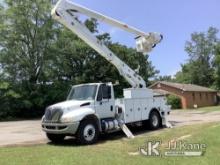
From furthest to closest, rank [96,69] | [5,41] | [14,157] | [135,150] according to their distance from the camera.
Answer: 1. [96,69]
2. [5,41]
3. [135,150]
4. [14,157]

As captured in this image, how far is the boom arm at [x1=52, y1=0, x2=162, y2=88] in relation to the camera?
52.6 feet

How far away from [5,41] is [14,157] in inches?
1219

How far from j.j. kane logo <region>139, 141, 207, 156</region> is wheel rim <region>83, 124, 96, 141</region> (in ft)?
8.86

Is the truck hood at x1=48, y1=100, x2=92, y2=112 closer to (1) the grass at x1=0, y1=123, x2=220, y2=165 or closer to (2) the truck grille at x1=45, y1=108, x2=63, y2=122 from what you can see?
(2) the truck grille at x1=45, y1=108, x2=63, y2=122

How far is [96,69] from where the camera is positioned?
147 feet

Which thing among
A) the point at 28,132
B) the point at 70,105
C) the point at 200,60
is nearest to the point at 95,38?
the point at 70,105

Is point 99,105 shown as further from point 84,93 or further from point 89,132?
point 89,132

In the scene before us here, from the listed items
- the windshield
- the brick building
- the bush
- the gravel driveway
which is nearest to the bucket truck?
the windshield

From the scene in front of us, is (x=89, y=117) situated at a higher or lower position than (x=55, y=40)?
lower

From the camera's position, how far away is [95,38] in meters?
16.8

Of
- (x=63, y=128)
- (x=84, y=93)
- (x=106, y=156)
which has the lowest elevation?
(x=106, y=156)

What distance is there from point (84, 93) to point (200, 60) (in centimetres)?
6941

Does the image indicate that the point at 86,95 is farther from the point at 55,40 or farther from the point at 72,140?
the point at 55,40

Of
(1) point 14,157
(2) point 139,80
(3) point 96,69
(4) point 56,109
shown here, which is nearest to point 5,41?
(3) point 96,69
